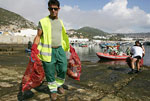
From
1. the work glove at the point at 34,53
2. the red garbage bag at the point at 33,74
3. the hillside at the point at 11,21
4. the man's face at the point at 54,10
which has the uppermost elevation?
the hillside at the point at 11,21

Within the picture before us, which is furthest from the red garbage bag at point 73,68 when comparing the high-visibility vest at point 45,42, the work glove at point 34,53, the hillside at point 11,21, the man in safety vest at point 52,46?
the hillside at point 11,21

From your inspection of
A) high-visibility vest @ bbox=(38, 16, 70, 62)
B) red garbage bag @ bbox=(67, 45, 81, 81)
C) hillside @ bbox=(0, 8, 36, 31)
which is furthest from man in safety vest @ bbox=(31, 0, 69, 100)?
hillside @ bbox=(0, 8, 36, 31)

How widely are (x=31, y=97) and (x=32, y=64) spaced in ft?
2.01

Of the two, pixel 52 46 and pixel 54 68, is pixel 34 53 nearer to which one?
pixel 52 46

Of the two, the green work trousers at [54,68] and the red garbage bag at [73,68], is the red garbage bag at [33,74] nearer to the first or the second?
the green work trousers at [54,68]

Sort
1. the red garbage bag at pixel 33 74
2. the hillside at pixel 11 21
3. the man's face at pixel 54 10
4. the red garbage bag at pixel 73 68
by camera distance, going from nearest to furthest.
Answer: the red garbage bag at pixel 33 74
the man's face at pixel 54 10
the red garbage bag at pixel 73 68
the hillside at pixel 11 21

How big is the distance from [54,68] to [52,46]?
1.46ft

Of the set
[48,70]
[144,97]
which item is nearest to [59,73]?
[48,70]

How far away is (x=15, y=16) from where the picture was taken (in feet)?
415

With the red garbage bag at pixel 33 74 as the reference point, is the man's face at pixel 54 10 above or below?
above

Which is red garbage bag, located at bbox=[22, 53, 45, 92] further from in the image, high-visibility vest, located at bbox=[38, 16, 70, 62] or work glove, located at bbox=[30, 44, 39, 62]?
high-visibility vest, located at bbox=[38, 16, 70, 62]

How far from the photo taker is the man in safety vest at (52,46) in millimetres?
2346

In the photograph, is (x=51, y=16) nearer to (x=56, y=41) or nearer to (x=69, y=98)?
(x=56, y=41)

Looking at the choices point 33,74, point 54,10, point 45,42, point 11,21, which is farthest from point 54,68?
point 11,21
